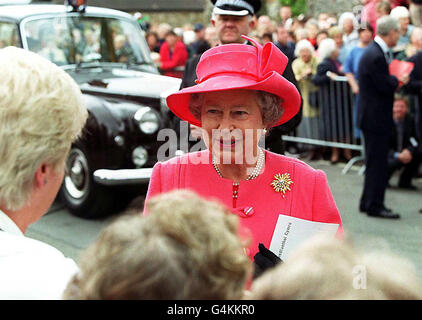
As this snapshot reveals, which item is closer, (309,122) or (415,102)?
(415,102)

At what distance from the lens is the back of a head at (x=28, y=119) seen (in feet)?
4.33

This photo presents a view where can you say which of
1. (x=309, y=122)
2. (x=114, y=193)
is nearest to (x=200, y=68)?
(x=114, y=193)

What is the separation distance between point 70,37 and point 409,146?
4246 mm

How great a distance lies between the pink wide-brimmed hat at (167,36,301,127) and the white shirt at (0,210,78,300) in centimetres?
105

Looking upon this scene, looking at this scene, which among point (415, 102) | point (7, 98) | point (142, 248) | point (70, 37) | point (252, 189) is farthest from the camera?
point (415, 102)

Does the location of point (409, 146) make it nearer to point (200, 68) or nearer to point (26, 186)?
point (200, 68)

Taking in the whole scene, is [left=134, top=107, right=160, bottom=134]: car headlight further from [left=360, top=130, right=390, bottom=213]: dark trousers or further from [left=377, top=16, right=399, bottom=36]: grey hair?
[left=377, top=16, right=399, bottom=36]: grey hair

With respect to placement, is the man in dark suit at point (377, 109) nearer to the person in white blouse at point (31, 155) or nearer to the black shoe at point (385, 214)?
the black shoe at point (385, 214)

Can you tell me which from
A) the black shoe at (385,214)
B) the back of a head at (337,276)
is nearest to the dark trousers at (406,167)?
the black shoe at (385,214)

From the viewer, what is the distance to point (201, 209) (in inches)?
39.7

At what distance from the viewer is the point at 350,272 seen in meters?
1.02

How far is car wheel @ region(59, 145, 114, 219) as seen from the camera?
20.0ft

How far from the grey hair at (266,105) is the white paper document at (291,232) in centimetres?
45

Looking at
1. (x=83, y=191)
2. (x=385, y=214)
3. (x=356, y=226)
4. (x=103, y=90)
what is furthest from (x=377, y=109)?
(x=83, y=191)
